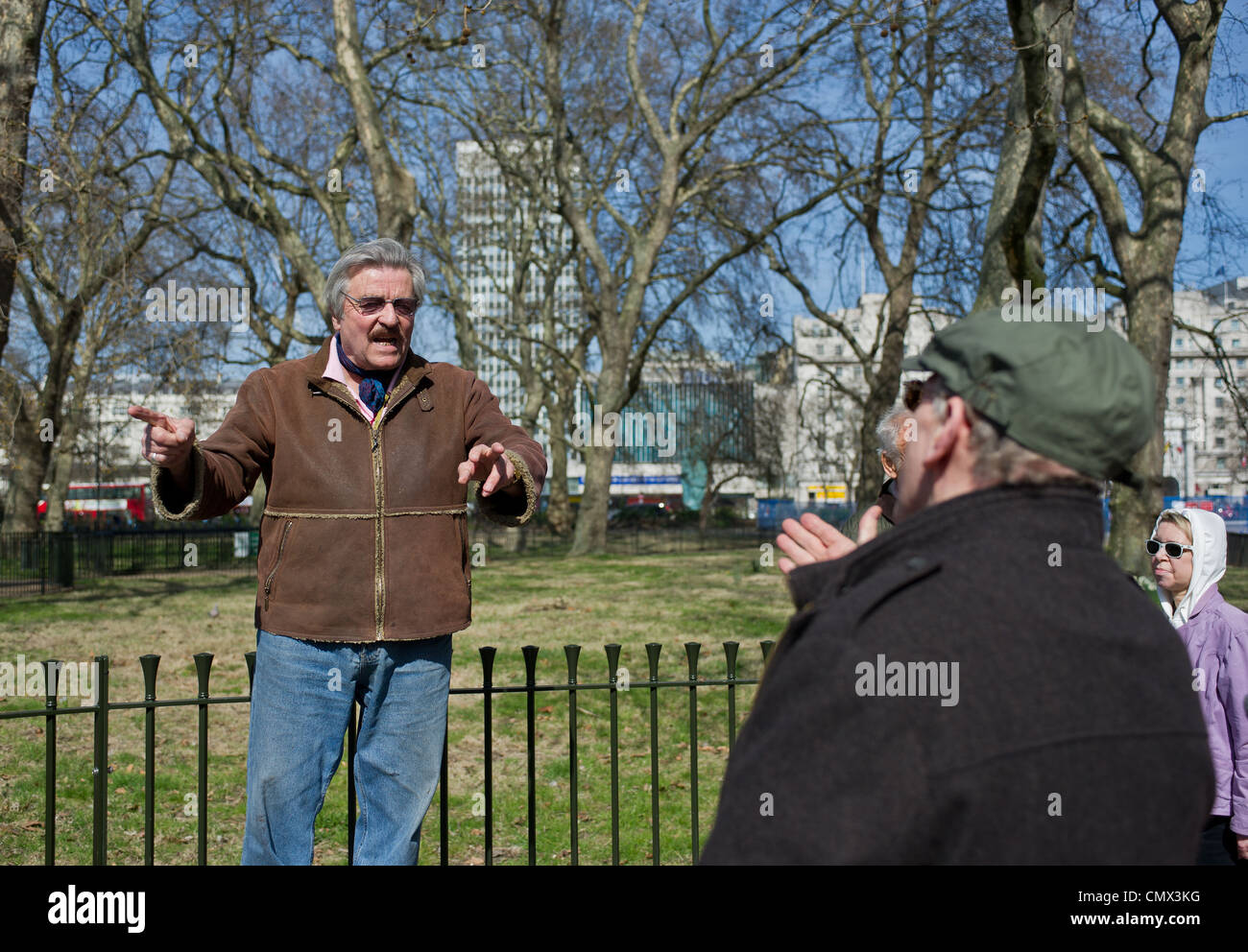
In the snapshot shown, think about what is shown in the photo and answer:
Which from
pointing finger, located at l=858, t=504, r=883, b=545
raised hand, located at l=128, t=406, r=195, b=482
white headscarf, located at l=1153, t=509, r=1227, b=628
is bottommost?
white headscarf, located at l=1153, t=509, r=1227, b=628

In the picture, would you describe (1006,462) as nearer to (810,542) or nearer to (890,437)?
(810,542)

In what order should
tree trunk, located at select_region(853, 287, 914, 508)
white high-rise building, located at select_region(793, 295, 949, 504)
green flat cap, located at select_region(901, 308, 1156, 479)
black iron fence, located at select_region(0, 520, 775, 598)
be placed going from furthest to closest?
white high-rise building, located at select_region(793, 295, 949, 504), tree trunk, located at select_region(853, 287, 914, 508), black iron fence, located at select_region(0, 520, 775, 598), green flat cap, located at select_region(901, 308, 1156, 479)

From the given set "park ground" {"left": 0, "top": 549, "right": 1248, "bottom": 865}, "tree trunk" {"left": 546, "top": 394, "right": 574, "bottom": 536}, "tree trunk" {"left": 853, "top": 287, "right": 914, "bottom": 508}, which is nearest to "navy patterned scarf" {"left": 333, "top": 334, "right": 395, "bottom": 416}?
"park ground" {"left": 0, "top": 549, "right": 1248, "bottom": 865}

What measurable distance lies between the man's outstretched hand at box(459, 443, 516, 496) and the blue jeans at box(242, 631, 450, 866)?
19.1 inches

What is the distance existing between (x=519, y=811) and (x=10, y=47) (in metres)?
8.36

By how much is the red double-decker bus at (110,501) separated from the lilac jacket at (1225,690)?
168ft

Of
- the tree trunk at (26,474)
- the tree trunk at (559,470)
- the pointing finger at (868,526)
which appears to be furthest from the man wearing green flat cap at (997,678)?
the tree trunk at (559,470)

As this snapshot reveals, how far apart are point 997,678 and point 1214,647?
9.56 ft

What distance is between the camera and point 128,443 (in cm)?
5769

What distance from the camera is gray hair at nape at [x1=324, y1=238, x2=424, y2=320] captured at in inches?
117

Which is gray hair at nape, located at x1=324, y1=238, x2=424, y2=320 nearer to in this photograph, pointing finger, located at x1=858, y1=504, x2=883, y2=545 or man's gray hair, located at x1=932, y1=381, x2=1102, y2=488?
pointing finger, located at x1=858, y1=504, x2=883, y2=545

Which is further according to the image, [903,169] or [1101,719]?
[903,169]
